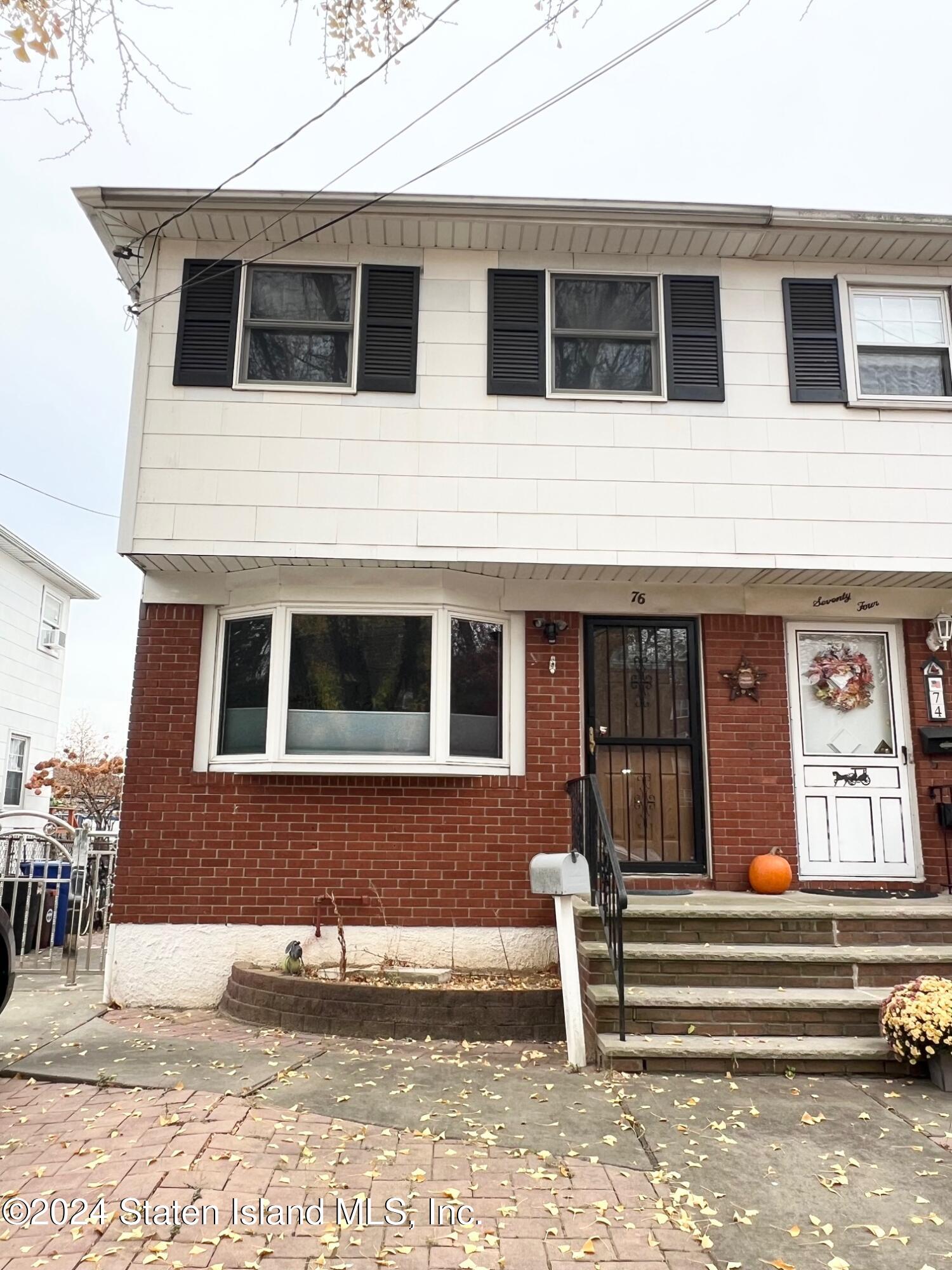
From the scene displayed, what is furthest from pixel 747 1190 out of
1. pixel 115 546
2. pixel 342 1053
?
pixel 115 546

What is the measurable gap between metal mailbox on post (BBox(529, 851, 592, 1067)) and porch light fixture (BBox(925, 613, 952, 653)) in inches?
149

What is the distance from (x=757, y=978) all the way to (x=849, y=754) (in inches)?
102

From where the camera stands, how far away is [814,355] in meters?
7.05

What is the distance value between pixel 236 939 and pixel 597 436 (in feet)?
15.9

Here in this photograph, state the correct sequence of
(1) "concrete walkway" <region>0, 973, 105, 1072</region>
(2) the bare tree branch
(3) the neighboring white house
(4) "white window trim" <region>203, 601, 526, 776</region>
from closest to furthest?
1. (2) the bare tree branch
2. (1) "concrete walkway" <region>0, 973, 105, 1072</region>
3. (4) "white window trim" <region>203, 601, 526, 776</region>
4. (3) the neighboring white house

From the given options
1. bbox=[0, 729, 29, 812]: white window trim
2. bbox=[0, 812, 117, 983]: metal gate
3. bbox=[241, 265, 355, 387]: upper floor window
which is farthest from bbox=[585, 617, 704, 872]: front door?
bbox=[0, 729, 29, 812]: white window trim

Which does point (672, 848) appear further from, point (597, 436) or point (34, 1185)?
point (34, 1185)

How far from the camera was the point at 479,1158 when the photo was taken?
11.7 feet

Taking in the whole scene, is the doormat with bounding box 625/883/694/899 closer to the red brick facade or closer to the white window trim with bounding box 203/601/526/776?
the red brick facade

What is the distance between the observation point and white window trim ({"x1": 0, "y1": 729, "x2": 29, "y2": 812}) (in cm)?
1508

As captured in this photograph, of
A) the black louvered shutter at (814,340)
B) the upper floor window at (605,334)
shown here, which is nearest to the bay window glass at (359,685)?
the upper floor window at (605,334)

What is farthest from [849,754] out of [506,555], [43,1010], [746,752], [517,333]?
[43,1010]

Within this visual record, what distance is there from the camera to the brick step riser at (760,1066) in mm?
4699

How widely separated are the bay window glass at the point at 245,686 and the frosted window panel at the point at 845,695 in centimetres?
453
